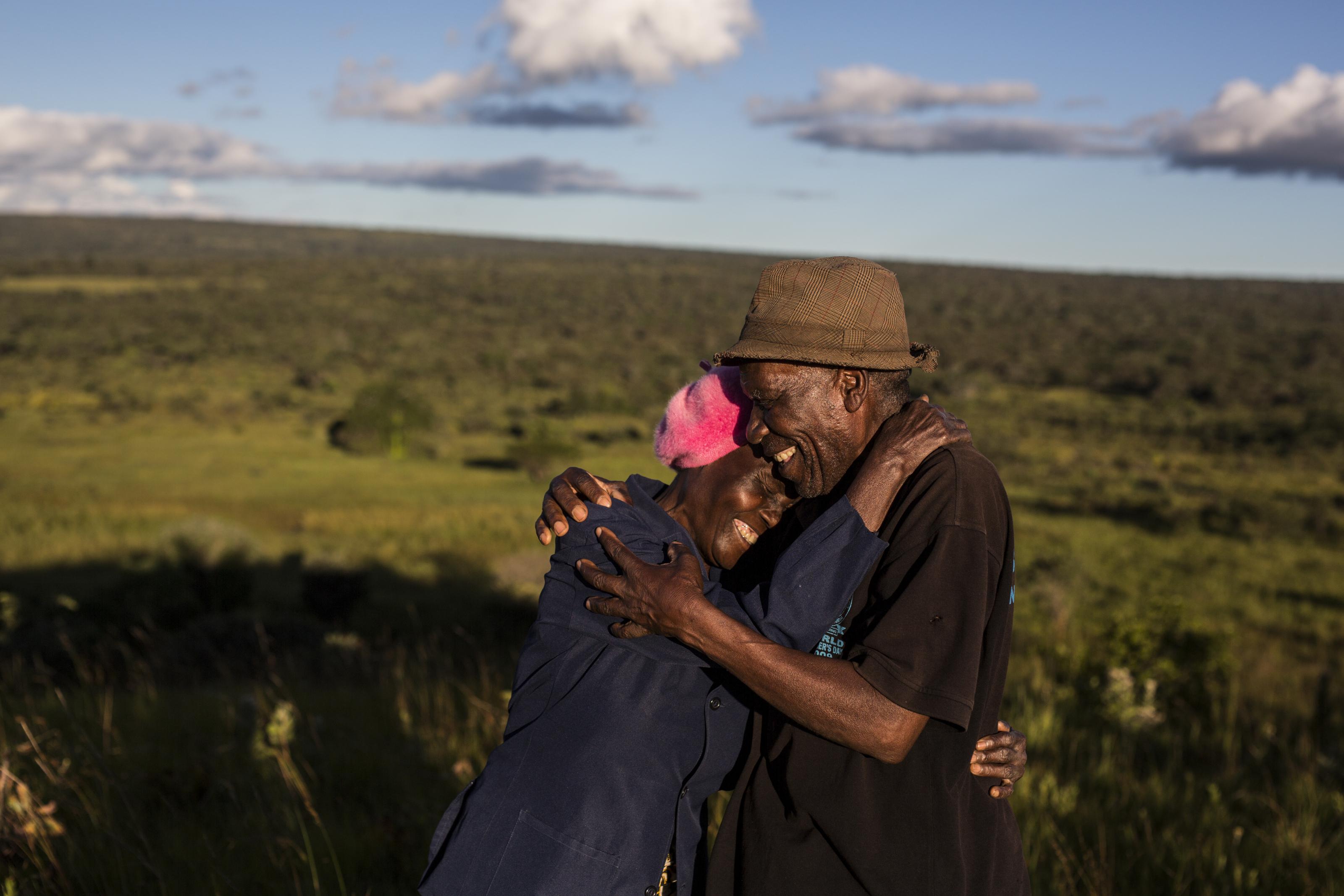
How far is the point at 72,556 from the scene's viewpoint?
23.7 meters

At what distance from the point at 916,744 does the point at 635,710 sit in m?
0.53

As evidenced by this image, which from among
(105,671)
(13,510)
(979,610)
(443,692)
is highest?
(979,610)

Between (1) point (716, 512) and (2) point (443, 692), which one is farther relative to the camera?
(2) point (443, 692)

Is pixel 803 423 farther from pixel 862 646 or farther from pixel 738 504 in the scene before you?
pixel 862 646

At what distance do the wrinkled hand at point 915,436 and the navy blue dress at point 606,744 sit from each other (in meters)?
0.16

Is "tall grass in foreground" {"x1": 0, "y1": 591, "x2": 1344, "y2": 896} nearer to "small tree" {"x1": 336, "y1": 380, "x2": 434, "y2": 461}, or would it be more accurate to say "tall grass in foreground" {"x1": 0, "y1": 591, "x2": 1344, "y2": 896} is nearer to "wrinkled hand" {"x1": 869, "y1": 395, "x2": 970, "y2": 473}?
"wrinkled hand" {"x1": 869, "y1": 395, "x2": 970, "y2": 473}

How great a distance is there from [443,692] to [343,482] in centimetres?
3068

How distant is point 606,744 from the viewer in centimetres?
202

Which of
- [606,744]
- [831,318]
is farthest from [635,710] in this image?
[831,318]

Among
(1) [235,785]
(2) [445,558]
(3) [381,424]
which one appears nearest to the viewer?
(1) [235,785]

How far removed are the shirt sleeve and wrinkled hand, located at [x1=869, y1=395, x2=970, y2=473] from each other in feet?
0.65

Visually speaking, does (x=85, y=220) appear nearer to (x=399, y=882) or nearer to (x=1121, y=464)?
(x=1121, y=464)

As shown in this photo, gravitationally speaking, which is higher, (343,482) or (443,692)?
(443,692)

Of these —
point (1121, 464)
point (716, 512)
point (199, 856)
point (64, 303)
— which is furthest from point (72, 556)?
point (64, 303)
